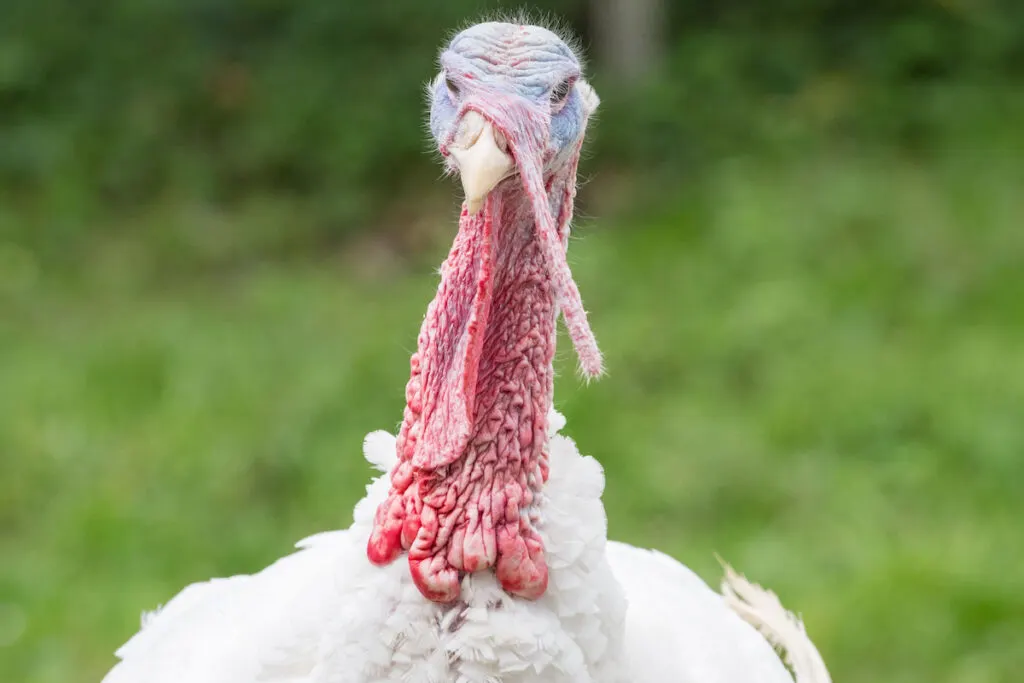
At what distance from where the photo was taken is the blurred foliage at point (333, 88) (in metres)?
5.77

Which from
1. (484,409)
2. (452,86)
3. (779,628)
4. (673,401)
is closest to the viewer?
(452,86)

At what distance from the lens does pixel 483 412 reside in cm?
184

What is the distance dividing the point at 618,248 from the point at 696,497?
4.85ft

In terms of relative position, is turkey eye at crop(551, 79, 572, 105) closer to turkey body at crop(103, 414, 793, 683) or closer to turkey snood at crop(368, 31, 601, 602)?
turkey snood at crop(368, 31, 601, 602)

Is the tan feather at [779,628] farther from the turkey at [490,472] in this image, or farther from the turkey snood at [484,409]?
the turkey snood at [484,409]

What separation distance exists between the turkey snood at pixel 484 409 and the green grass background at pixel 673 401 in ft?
6.28

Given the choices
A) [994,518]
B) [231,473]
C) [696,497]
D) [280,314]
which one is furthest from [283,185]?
[994,518]

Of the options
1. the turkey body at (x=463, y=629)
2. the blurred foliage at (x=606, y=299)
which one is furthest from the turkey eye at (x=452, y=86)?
the blurred foliage at (x=606, y=299)

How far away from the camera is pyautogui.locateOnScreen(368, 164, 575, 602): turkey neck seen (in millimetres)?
1796

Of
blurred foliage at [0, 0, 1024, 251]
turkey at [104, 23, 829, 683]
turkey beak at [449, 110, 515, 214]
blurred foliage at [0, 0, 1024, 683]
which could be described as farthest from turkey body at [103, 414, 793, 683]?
blurred foliage at [0, 0, 1024, 251]

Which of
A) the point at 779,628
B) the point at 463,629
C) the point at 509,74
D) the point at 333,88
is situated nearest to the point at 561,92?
the point at 509,74

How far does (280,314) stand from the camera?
5008mm

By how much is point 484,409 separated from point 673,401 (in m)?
2.69

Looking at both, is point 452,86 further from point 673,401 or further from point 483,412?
point 673,401
